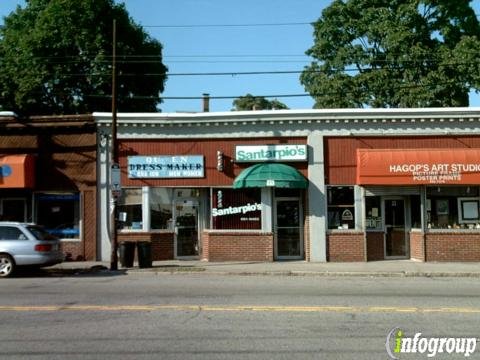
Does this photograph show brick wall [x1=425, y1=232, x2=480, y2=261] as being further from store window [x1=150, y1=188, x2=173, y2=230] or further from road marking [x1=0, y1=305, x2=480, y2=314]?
road marking [x1=0, y1=305, x2=480, y2=314]

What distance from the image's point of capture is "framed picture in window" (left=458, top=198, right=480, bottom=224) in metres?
21.4

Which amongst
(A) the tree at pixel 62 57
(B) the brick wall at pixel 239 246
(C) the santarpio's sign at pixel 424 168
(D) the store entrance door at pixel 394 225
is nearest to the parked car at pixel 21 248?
(B) the brick wall at pixel 239 246

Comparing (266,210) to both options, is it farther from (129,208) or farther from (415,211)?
(415,211)

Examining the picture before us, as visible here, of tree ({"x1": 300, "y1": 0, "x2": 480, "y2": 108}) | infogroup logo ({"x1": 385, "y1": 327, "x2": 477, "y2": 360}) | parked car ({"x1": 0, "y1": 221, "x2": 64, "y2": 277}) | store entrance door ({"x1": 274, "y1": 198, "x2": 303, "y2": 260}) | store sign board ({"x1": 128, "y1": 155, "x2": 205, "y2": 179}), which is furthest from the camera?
tree ({"x1": 300, "y1": 0, "x2": 480, "y2": 108})

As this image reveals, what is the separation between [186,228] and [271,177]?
4.03m

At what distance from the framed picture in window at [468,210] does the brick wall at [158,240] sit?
10.4m

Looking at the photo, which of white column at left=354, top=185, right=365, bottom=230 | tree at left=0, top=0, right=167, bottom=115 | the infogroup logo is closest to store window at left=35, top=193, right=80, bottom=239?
white column at left=354, top=185, right=365, bottom=230

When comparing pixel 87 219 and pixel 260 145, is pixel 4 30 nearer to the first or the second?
pixel 87 219

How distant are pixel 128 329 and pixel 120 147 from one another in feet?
46.1

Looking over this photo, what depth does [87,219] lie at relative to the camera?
2200cm

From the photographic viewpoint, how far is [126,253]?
1991 centimetres

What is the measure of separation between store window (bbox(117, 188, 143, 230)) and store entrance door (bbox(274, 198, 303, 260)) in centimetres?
507

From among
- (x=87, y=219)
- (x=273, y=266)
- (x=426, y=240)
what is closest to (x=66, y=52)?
(x=87, y=219)

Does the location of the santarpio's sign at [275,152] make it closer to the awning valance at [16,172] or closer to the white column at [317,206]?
the white column at [317,206]
